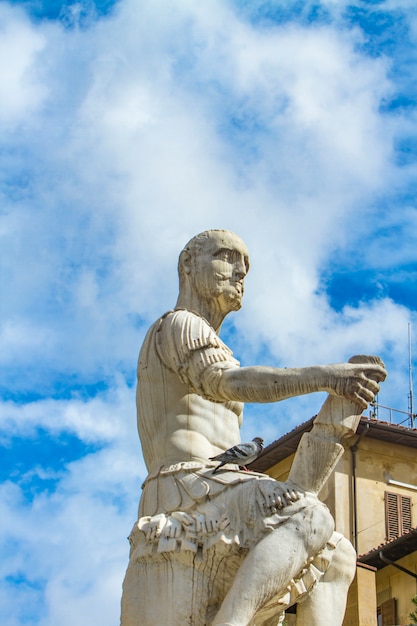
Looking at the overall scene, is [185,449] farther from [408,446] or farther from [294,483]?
[408,446]

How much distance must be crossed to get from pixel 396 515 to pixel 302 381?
32619mm

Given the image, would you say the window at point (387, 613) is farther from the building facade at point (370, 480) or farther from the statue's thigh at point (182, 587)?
the statue's thigh at point (182, 587)

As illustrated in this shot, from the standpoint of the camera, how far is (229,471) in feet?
31.1

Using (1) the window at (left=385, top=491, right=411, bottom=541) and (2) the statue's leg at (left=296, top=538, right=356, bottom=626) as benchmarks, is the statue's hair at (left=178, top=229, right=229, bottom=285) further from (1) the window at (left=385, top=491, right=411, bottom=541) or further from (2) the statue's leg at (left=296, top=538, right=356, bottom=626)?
(1) the window at (left=385, top=491, right=411, bottom=541)

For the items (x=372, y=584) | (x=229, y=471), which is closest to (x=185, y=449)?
(x=229, y=471)

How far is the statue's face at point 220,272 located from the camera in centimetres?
1031

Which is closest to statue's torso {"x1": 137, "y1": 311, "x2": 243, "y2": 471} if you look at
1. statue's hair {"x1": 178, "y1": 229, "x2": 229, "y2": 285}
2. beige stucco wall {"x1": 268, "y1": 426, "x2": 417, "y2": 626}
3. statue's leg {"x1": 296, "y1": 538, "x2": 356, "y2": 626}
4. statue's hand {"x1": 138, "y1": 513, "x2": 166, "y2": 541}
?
statue's hand {"x1": 138, "y1": 513, "x2": 166, "y2": 541}

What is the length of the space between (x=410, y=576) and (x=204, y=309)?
26.7 metres

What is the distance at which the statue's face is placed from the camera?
1031 centimetres

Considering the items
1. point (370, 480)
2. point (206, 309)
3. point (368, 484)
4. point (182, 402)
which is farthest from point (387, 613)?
point (182, 402)

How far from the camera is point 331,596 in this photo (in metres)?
9.58

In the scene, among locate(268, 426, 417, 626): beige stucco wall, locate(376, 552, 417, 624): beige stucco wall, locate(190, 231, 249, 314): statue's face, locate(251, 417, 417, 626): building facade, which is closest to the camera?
locate(190, 231, 249, 314): statue's face

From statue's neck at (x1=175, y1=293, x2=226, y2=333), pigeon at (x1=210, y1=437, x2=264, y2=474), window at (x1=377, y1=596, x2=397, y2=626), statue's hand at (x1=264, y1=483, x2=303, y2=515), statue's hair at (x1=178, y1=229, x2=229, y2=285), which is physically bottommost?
statue's hand at (x1=264, y1=483, x2=303, y2=515)

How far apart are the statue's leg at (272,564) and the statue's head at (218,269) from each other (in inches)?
76.7
